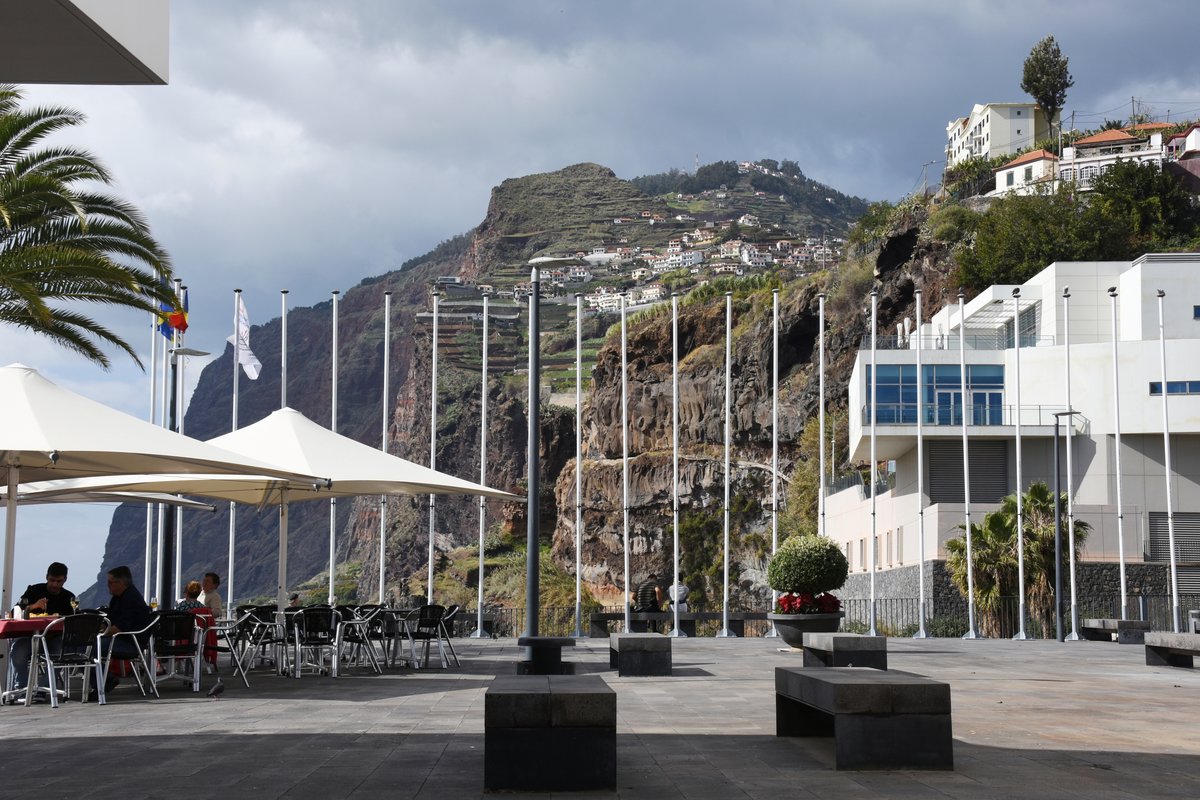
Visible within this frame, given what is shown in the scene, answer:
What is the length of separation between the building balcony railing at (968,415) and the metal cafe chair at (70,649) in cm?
3582

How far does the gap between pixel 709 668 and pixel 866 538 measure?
3672 centimetres

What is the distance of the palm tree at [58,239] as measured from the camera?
16.2 m

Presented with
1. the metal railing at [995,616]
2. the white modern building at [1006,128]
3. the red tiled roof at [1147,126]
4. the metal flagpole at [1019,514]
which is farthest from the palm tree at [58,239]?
the white modern building at [1006,128]

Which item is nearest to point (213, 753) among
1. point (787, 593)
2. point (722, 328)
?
point (787, 593)

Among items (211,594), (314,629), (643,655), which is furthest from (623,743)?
(211,594)

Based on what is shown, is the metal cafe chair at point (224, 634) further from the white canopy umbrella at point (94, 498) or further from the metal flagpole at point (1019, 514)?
the metal flagpole at point (1019, 514)

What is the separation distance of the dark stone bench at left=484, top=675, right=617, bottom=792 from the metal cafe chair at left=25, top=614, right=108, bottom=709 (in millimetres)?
6884

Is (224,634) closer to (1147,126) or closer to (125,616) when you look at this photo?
(125,616)

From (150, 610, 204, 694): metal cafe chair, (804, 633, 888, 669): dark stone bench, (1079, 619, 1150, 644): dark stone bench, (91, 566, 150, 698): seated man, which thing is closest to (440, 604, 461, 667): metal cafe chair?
(150, 610, 204, 694): metal cafe chair

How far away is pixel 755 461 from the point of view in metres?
81.8

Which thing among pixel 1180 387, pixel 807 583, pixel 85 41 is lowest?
pixel 807 583

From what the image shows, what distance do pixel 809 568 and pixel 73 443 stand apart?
1278 centimetres

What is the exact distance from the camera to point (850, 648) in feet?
47.8

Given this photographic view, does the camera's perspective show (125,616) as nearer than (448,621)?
Yes
